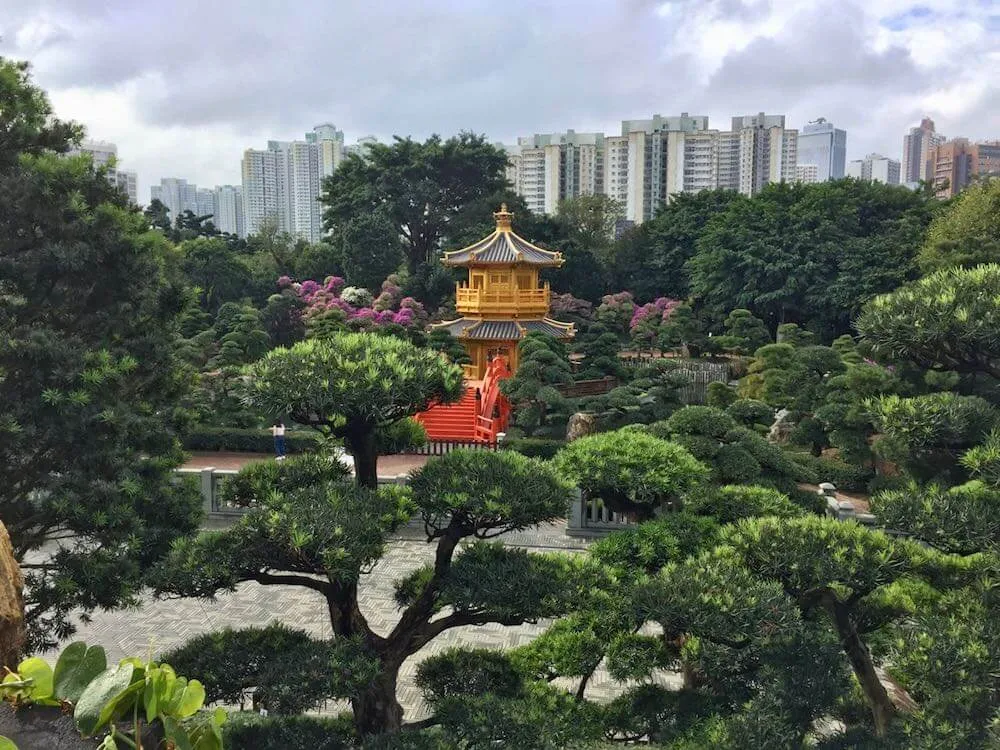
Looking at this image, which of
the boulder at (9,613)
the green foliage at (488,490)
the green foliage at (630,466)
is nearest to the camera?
Answer: the boulder at (9,613)

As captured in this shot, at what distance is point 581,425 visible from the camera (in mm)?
15922

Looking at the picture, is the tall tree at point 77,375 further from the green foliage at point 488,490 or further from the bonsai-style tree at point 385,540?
the green foliage at point 488,490

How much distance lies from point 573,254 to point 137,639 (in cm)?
2741

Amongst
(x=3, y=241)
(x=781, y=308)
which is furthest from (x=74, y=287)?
(x=781, y=308)

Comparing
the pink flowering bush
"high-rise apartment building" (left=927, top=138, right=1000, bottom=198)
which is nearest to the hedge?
the pink flowering bush

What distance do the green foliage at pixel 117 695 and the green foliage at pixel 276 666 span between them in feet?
6.55

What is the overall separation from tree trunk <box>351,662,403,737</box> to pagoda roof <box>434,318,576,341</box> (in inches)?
632

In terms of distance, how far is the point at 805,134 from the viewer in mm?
123938

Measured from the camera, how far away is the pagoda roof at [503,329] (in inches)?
826

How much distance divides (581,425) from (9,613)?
13.2 metres

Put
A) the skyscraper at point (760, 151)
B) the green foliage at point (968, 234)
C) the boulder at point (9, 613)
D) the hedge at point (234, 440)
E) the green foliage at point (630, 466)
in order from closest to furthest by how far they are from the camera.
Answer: the boulder at point (9, 613), the green foliage at point (630, 466), the hedge at point (234, 440), the green foliage at point (968, 234), the skyscraper at point (760, 151)

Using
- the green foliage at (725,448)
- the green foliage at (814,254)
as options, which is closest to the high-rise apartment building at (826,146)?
the green foliage at (814,254)

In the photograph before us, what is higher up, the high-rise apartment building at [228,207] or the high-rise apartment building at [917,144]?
the high-rise apartment building at [917,144]

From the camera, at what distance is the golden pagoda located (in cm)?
2128
